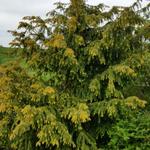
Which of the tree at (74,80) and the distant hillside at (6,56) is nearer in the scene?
the tree at (74,80)

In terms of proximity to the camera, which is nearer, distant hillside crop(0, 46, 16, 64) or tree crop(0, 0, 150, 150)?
tree crop(0, 0, 150, 150)

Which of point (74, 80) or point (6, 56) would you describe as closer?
point (74, 80)

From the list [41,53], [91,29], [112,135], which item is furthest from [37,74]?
[112,135]

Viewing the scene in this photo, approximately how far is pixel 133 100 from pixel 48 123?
1906 mm

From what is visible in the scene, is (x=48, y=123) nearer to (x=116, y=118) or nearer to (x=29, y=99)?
(x=29, y=99)

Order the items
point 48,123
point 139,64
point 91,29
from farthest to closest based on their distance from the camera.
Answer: point 91,29
point 139,64
point 48,123

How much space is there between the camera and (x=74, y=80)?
39.1 ft

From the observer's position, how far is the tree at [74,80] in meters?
10.6

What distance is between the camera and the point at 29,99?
432 inches

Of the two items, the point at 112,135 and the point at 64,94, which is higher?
the point at 64,94

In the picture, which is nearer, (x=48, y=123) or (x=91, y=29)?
(x=48, y=123)

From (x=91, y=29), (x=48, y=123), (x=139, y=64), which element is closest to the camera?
(x=48, y=123)

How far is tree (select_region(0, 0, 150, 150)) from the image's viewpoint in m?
10.6

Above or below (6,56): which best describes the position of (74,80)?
below
